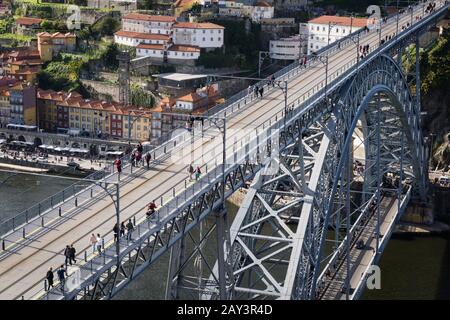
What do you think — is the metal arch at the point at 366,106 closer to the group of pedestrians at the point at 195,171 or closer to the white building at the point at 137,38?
the group of pedestrians at the point at 195,171

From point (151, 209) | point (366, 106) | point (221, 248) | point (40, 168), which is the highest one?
point (151, 209)

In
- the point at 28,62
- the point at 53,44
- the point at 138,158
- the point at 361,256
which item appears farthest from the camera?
the point at 53,44

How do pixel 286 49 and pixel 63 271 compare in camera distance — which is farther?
pixel 286 49

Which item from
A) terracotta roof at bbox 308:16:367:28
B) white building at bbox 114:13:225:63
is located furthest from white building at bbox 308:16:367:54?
white building at bbox 114:13:225:63

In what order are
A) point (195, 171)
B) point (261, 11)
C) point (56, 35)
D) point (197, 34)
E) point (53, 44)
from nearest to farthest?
point (195, 171) → point (197, 34) → point (53, 44) → point (56, 35) → point (261, 11)

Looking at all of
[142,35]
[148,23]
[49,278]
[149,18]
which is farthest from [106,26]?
[49,278]

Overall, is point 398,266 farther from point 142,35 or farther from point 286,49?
point 142,35

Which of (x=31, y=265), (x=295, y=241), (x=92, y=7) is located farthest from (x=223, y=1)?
→ (x=31, y=265)

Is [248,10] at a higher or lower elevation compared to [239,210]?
Result: higher
